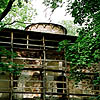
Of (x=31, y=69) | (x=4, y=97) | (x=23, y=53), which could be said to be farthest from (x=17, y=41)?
(x=4, y=97)

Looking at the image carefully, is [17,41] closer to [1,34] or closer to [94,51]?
[1,34]

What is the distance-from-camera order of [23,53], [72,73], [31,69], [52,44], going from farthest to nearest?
[52,44], [23,53], [31,69], [72,73]

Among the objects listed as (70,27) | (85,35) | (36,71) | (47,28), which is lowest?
(36,71)

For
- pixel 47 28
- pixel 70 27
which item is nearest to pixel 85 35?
pixel 47 28

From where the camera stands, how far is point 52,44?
1333 centimetres

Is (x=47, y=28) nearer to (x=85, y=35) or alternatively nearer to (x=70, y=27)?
(x=85, y=35)

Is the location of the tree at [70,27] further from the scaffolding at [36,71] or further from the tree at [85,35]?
the tree at [85,35]

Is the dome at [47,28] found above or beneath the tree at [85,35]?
above

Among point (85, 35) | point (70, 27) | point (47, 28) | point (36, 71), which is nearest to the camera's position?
point (85, 35)

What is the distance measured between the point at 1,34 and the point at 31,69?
10.2 ft

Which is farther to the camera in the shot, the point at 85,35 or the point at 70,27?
the point at 70,27

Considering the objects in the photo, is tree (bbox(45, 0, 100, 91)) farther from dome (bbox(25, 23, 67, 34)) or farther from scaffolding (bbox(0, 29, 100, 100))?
dome (bbox(25, 23, 67, 34))

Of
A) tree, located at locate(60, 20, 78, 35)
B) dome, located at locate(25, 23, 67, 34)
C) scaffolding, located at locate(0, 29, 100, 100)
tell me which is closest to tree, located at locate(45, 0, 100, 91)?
scaffolding, located at locate(0, 29, 100, 100)

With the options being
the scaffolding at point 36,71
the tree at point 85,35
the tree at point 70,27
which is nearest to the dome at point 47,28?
the scaffolding at point 36,71
